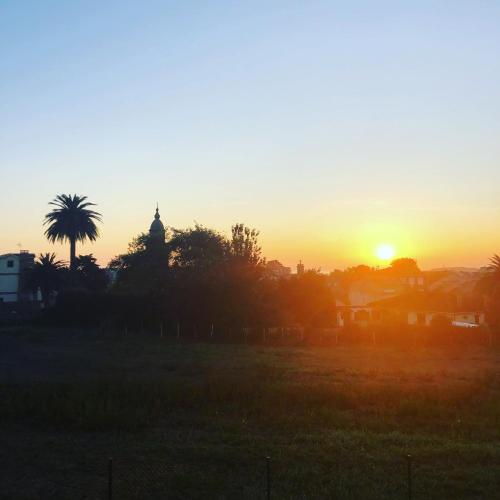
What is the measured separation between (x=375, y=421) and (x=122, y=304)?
37.0 meters

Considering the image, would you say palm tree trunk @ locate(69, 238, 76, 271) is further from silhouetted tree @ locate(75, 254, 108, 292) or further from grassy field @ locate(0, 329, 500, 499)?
grassy field @ locate(0, 329, 500, 499)

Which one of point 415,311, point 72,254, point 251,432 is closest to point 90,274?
point 72,254

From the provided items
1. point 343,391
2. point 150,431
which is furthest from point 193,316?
point 150,431

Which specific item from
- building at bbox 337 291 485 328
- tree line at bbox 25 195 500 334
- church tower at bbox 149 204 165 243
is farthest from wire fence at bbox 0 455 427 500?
church tower at bbox 149 204 165 243

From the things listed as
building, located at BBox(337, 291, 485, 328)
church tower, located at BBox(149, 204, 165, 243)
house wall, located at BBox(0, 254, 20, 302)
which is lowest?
building, located at BBox(337, 291, 485, 328)

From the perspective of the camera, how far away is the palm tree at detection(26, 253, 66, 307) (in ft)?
227

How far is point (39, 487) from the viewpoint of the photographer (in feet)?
36.6

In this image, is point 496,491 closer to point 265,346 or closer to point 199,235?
point 265,346

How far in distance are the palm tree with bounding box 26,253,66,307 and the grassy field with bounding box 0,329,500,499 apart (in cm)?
4443

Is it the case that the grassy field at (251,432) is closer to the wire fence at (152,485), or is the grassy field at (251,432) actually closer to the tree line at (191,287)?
the wire fence at (152,485)

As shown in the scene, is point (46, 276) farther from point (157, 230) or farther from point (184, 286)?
point (184, 286)

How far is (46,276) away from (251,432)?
2312 inches

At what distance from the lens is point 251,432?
49.0 ft

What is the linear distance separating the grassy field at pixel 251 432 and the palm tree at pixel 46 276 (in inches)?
1749
